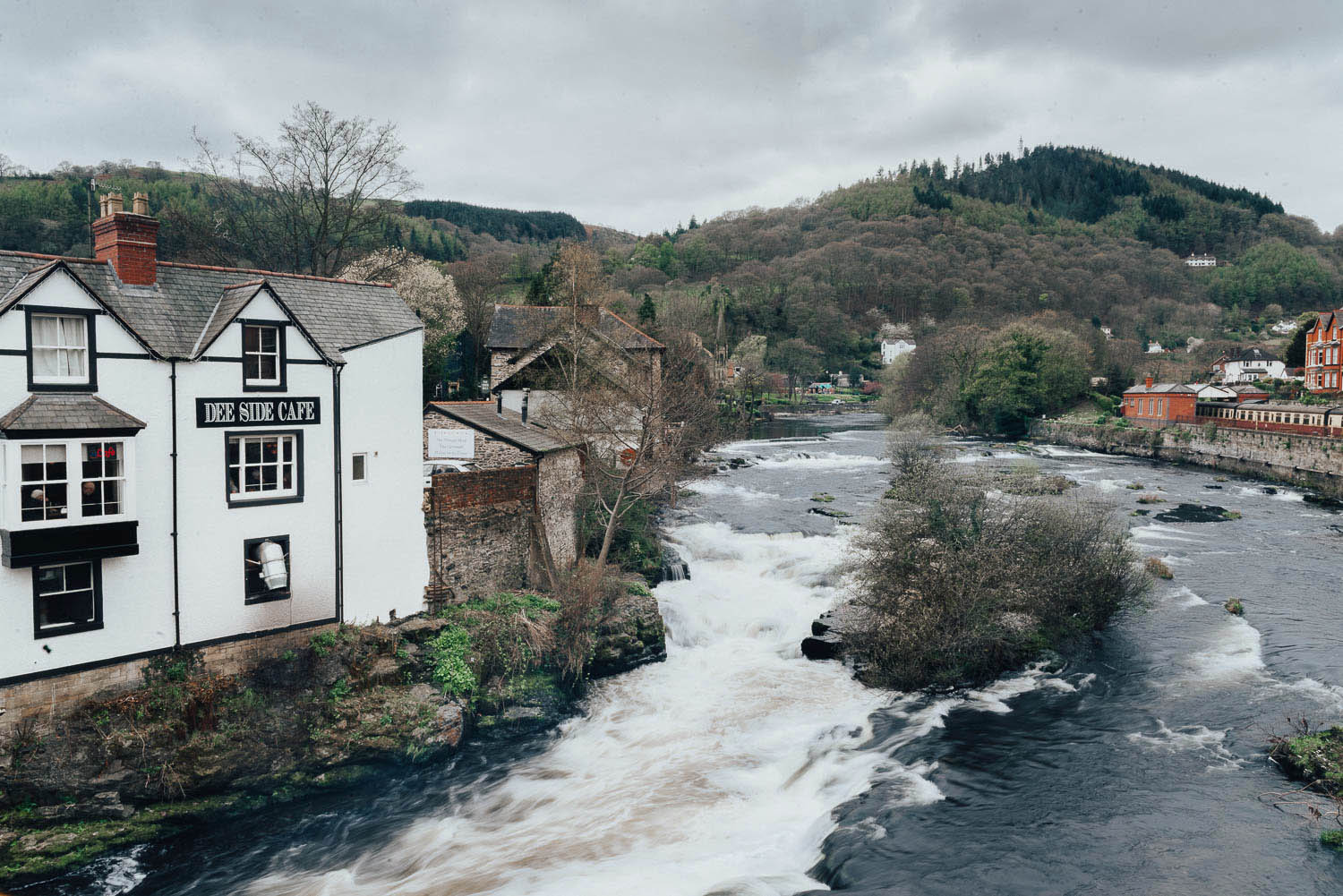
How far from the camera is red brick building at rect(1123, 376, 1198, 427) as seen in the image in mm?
62719

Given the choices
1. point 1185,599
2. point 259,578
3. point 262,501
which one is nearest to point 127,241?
point 262,501

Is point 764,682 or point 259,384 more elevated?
point 259,384

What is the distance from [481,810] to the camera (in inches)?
568

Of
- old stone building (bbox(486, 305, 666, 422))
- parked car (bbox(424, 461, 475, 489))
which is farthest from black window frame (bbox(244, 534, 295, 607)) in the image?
old stone building (bbox(486, 305, 666, 422))

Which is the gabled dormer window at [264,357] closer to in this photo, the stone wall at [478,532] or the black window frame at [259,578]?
the black window frame at [259,578]

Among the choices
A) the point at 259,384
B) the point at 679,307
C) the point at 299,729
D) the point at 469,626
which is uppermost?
the point at 679,307

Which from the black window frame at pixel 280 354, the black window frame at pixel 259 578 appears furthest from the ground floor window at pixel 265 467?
the black window frame at pixel 280 354

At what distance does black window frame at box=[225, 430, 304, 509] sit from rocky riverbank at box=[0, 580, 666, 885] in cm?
306

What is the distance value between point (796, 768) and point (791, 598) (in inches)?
378

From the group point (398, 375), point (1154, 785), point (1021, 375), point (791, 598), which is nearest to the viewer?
point (1154, 785)

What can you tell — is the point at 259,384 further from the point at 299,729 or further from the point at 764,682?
the point at 764,682

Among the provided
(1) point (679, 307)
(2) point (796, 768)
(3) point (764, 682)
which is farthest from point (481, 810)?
(1) point (679, 307)

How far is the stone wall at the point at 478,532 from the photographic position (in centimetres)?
1922

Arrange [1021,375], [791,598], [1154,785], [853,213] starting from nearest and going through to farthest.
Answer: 1. [1154,785]
2. [791,598]
3. [1021,375]
4. [853,213]
